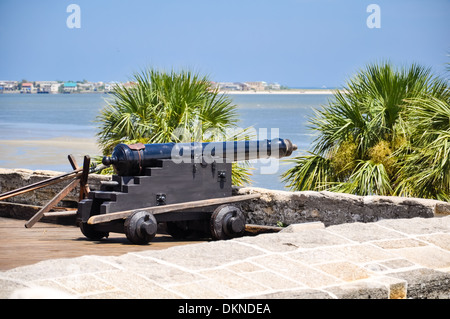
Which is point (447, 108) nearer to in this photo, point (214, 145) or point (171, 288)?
point (214, 145)

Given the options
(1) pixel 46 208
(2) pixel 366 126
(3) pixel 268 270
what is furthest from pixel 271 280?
(2) pixel 366 126

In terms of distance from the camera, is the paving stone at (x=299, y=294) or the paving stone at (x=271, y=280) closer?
the paving stone at (x=299, y=294)

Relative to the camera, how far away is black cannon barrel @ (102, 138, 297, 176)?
7.05m

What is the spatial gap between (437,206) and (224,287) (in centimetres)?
320

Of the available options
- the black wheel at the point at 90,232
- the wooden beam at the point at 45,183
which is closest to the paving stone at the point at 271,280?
the black wheel at the point at 90,232

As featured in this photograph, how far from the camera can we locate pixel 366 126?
1225cm

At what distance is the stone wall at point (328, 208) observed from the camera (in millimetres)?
6754

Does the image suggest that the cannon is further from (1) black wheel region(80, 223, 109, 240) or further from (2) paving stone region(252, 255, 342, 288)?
(2) paving stone region(252, 255, 342, 288)

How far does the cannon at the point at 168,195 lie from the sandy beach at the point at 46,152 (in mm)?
19278

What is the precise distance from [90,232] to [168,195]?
79cm

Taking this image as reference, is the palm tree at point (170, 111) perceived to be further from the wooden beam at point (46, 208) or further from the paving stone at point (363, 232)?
the paving stone at point (363, 232)

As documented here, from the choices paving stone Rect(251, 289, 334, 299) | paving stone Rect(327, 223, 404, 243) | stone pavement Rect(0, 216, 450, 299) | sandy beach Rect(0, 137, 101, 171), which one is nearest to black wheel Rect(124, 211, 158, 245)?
stone pavement Rect(0, 216, 450, 299)

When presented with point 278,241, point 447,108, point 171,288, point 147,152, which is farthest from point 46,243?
point 447,108

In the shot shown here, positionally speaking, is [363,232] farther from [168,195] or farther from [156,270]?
[168,195]
